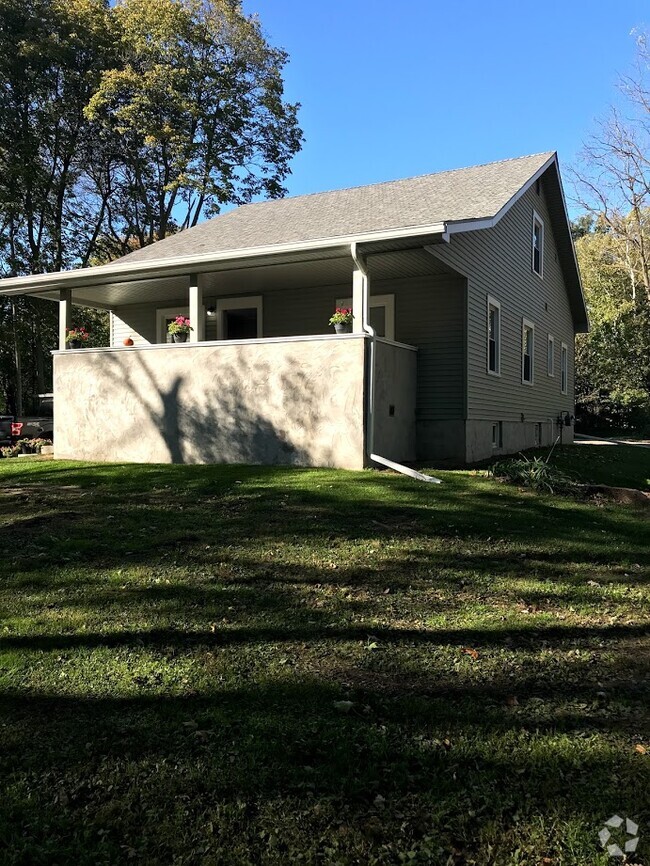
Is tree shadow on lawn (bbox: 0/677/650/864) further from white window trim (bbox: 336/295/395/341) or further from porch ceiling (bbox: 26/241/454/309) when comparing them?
white window trim (bbox: 336/295/395/341)

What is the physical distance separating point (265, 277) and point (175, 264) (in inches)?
72.8

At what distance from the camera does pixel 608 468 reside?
12.1 metres

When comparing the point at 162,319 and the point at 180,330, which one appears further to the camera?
the point at 162,319

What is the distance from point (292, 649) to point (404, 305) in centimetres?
904

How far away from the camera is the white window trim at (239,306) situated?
42.5 feet

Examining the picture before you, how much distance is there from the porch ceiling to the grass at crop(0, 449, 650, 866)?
5426 millimetres

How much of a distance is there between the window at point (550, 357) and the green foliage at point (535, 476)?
9.05m

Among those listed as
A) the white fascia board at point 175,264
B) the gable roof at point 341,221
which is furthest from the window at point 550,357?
the white fascia board at point 175,264

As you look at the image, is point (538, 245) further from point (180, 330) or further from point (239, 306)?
point (180, 330)

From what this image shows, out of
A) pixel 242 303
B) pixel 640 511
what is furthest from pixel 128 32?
pixel 640 511

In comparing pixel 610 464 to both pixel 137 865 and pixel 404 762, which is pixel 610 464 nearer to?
pixel 404 762

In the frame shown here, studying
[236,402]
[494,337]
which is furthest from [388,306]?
[236,402]

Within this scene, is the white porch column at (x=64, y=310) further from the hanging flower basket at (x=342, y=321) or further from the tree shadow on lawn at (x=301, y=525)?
the hanging flower basket at (x=342, y=321)

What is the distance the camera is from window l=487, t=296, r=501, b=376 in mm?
12302
